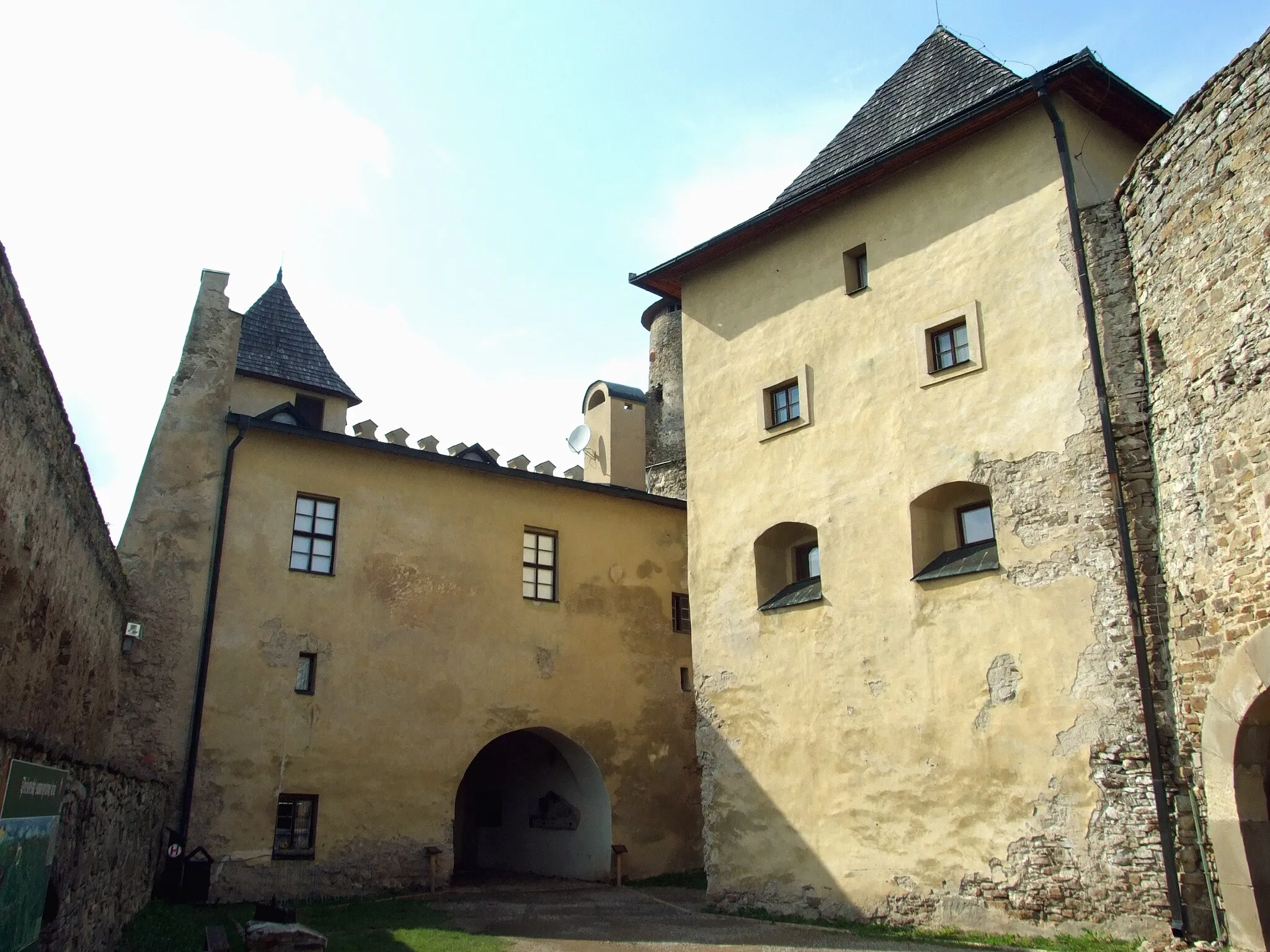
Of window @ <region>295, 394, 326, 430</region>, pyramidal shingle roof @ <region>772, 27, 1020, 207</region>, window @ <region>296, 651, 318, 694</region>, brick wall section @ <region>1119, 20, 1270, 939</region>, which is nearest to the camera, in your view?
brick wall section @ <region>1119, 20, 1270, 939</region>

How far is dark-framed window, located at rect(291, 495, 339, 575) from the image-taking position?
1603 cm

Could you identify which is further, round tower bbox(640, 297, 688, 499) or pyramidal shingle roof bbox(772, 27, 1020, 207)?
round tower bbox(640, 297, 688, 499)

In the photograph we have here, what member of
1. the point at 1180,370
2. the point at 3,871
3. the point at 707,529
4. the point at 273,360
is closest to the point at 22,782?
the point at 3,871

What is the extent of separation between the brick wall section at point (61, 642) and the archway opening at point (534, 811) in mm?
7454

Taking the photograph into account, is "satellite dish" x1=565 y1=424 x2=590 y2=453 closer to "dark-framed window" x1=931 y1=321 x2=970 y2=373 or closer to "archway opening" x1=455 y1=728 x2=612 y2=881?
"archway opening" x1=455 y1=728 x2=612 y2=881

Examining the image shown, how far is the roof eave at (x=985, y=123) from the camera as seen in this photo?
1209 cm

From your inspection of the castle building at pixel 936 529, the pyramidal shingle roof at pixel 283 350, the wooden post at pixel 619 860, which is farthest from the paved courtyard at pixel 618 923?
the pyramidal shingle roof at pixel 283 350

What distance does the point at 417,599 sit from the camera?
54.8ft

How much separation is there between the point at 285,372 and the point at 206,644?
9.93 metres

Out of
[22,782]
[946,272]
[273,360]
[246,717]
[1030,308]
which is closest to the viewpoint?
[22,782]

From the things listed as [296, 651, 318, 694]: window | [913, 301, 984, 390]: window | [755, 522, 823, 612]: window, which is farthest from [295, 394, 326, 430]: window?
[913, 301, 984, 390]: window

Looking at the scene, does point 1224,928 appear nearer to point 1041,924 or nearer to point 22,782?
point 1041,924

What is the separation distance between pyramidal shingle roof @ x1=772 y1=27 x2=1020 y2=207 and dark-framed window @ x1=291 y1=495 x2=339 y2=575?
8304 mm

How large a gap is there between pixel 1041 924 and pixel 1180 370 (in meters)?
5.68
